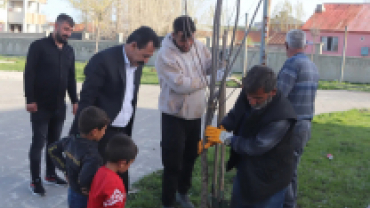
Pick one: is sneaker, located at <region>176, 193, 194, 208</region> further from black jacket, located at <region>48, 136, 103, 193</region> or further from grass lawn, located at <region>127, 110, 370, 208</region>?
black jacket, located at <region>48, 136, 103, 193</region>

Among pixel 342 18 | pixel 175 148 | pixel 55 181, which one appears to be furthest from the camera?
pixel 342 18

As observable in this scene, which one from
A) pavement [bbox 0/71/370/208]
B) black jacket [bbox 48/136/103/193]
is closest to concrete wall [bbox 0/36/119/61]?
pavement [bbox 0/71/370/208]

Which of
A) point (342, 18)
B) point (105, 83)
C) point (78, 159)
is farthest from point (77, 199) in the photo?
point (342, 18)

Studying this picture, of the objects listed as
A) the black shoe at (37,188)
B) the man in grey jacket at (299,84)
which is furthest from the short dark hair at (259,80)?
the black shoe at (37,188)

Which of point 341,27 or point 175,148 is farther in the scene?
point 341,27

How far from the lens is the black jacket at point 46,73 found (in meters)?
4.31

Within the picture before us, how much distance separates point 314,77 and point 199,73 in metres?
1.09

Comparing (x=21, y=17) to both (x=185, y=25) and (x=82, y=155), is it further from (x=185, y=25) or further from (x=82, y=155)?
(x=82, y=155)

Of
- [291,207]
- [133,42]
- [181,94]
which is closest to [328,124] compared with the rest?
[291,207]

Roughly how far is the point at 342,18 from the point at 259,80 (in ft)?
138

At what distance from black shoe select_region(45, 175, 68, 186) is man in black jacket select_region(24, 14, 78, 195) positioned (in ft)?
1.00

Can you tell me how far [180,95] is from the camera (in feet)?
12.6

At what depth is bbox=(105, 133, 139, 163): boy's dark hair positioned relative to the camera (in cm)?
248

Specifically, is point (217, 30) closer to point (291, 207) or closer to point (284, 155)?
point (284, 155)
